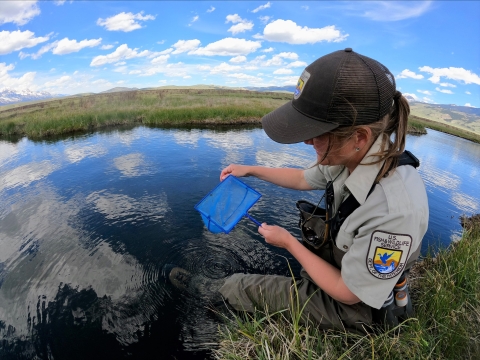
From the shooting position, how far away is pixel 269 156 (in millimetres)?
10484

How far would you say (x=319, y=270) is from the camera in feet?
6.84

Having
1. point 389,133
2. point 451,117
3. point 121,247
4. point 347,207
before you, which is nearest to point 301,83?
point 389,133

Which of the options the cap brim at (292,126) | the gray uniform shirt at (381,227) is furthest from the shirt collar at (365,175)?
the cap brim at (292,126)

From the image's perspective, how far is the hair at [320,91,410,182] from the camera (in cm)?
174

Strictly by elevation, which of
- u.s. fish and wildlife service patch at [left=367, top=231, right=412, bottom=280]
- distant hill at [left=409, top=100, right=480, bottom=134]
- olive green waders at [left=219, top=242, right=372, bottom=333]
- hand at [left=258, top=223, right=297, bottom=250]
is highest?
u.s. fish and wildlife service patch at [left=367, top=231, right=412, bottom=280]

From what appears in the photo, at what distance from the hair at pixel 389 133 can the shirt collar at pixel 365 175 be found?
0.03m

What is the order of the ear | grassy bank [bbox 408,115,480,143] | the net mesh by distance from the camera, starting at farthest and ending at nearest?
grassy bank [bbox 408,115,480,143]
the ear
the net mesh

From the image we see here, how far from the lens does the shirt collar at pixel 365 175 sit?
1852 millimetres

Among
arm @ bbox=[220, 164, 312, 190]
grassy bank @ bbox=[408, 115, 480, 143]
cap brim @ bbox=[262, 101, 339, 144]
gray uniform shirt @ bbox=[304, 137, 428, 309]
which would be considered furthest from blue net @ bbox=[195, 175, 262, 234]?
grassy bank @ bbox=[408, 115, 480, 143]

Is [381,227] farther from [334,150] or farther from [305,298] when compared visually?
[305,298]

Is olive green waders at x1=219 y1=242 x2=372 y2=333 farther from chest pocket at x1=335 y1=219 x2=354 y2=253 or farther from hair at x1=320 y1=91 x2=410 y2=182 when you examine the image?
hair at x1=320 y1=91 x2=410 y2=182

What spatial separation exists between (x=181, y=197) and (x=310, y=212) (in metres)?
4.39

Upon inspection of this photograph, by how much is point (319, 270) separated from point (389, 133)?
3.78ft

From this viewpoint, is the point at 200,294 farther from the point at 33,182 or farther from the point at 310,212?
the point at 33,182
